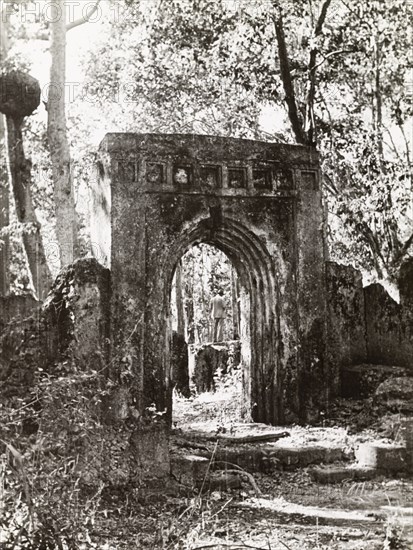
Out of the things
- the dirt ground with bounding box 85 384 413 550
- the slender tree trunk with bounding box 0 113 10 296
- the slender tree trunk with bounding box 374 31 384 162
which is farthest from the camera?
the slender tree trunk with bounding box 0 113 10 296

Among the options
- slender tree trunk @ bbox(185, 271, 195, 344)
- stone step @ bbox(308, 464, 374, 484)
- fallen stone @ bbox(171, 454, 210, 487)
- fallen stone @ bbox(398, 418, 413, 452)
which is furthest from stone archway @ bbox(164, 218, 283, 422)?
slender tree trunk @ bbox(185, 271, 195, 344)

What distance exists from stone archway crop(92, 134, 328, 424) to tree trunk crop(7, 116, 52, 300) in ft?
14.8

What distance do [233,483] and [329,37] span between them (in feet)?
24.0

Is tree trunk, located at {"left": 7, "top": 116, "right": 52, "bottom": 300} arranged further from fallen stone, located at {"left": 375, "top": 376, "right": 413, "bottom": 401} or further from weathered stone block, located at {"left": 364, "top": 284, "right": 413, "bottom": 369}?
fallen stone, located at {"left": 375, "top": 376, "right": 413, "bottom": 401}

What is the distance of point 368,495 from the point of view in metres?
6.65

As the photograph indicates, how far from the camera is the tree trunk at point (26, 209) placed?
45.8ft

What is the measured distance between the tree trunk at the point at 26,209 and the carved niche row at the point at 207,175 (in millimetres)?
4924

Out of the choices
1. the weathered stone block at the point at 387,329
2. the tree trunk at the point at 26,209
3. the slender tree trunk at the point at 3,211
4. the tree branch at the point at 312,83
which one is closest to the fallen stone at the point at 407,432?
the weathered stone block at the point at 387,329

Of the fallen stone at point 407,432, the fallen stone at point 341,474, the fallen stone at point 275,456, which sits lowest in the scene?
the fallen stone at point 341,474

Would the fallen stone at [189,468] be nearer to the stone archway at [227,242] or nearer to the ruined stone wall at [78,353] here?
the ruined stone wall at [78,353]

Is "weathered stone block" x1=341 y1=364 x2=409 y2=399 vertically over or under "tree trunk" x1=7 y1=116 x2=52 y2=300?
under

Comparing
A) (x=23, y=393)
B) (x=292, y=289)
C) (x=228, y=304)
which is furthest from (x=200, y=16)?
(x=228, y=304)

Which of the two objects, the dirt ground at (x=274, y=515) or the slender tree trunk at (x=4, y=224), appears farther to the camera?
the slender tree trunk at (x=4, y=224)

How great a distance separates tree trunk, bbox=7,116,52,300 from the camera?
549 inches
